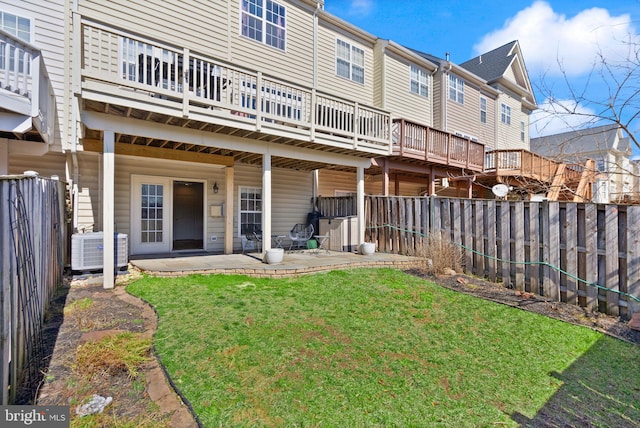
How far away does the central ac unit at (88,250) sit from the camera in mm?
5691

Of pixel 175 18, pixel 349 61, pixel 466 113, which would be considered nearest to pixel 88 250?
pixel 175 18

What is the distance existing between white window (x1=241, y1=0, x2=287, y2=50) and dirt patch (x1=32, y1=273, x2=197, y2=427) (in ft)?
28.0

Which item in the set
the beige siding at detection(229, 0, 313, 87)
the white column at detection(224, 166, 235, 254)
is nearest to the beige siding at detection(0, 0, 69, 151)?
the white column at detection(224, 166, 235, 254)

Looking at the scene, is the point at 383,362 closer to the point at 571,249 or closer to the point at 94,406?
the point at 94,406

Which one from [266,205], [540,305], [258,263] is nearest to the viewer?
[540,305]

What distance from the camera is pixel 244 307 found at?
4504 mm

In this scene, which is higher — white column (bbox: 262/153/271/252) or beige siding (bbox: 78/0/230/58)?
beige siding (bbox: 78/0/230/58)

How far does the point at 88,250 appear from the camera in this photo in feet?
18.9

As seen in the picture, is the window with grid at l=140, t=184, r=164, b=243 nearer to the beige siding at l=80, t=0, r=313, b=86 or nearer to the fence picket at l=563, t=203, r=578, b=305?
the beige siding at l=80, t=0, r=313, b=86

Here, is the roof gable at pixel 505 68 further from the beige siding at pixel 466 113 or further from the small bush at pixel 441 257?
the small bush at pixel 441 257

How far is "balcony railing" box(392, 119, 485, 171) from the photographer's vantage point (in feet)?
33.0

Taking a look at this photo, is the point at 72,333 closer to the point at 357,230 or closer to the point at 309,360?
the point at 309,360

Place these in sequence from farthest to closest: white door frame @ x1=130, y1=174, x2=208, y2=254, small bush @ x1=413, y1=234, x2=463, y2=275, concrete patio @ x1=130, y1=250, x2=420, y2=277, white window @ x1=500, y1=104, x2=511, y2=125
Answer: white window @ x1=500, y1=104, x2=511, y2=125, white door frame @ x1=130, y1=174, x2=208, y2=254, small bush @ x1=413, y1=234, x2=463, y2=275, concrete patio @ x1=130, y1=250, x2=420, y2=277

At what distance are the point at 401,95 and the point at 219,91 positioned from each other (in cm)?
900
